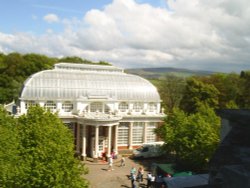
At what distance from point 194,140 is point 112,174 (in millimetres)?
9767

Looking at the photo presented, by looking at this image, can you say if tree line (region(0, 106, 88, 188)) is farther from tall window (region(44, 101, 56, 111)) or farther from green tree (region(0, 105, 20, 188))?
tall window (region(44, 101, 56, 111))

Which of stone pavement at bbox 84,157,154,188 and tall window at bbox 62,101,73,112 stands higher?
tall window at bbox 62,101,73,112

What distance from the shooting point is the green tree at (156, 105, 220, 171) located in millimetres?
29625

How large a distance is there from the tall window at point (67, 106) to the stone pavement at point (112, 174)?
776 cm

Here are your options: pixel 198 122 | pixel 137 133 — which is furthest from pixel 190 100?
pixel 198 122

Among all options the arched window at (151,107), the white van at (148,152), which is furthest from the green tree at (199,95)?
the white van at (148,152)

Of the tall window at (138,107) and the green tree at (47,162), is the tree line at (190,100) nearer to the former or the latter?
the green tree at (47,162)

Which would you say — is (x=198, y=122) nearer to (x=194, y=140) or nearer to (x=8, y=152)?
(x=194, y=140)

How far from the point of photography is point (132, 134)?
44.9 metres

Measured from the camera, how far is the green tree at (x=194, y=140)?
29.6 m

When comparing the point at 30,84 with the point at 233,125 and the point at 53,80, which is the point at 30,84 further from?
the point at 233,125

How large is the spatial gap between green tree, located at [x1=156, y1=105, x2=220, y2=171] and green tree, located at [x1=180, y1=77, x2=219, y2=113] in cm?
1957

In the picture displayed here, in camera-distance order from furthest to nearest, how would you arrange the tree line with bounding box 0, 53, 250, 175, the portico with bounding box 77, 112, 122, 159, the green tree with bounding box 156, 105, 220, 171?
the portico with bounding box 77, 112, 122, 159
the tree line with bounding box 0, 53, 250, 175
the green tree with bounding box 156, 105, 220, 171

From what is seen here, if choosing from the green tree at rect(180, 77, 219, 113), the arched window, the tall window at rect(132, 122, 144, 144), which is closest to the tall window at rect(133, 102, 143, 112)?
the arched window
